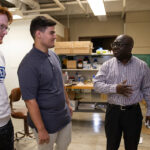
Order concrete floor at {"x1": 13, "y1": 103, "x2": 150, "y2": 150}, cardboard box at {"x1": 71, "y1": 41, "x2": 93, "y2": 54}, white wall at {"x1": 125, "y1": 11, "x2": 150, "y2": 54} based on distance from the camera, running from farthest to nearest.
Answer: white wall at {"x1": 125, "y1": 11, "x2": 150, "y2": 54} < cardboard box at {"x1": 71, "y1": 41, "x2": 93, "y2": 54} < concrete floor at {"x1": 13, "y1": 103, "x2": 150, "y2": 150}

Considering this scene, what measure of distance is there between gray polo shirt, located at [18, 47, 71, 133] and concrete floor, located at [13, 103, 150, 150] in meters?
1.45

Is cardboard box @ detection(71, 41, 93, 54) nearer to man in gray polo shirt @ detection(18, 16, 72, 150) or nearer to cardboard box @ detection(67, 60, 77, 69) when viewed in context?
cardboard box @ detection(67, 60, 77, 69)

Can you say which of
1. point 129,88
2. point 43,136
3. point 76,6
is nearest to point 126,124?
point 129,88

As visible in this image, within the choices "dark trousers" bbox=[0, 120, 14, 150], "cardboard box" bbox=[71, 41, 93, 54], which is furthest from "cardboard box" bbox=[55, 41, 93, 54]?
"dark trousers" bbox=[0, 120, 14, 150]

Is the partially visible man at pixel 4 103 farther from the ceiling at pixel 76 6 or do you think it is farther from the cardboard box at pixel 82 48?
the ceiling at pixel 76 6

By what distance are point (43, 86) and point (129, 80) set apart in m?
0.84

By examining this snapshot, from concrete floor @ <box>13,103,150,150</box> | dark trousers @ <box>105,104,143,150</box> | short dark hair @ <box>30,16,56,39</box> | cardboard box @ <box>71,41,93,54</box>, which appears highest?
cardboard box @ <box>71,41,93,54</box>

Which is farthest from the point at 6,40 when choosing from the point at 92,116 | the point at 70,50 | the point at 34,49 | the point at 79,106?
the point at 34,49

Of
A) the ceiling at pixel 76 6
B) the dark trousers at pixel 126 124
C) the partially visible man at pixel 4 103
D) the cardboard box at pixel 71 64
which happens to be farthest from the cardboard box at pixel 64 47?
the partially visible man at pixel 4 103

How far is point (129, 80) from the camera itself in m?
1.62

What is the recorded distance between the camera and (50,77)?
4.09 ft

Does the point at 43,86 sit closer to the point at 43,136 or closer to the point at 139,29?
the point at 43,136

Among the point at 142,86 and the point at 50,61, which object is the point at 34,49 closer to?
the point at 50,61

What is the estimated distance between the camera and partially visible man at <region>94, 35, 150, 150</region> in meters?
1.60
